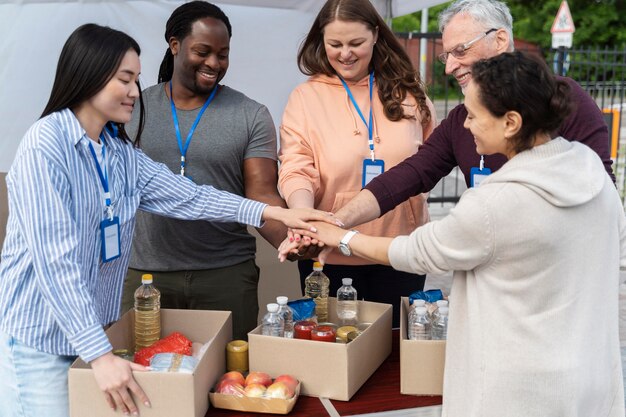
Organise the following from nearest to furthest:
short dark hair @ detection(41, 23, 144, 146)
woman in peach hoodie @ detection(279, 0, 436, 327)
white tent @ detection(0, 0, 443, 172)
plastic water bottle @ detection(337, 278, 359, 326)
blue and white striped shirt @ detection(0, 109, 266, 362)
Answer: blue and white striped shirt @ detection(0, 109, 266, 362), short dark hair @ detection(41, 23, 144, 146), plastic water bottle @ detection(337, 278, 359, 326), woman in peach hoodie @ detection(279, 0, 436, 327), white tent @ detection(0, 0, 443, 172)

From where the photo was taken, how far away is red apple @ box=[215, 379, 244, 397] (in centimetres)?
191

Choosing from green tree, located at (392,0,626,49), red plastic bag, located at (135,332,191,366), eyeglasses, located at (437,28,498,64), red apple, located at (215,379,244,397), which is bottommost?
red apple, located at (215,379,244,397)

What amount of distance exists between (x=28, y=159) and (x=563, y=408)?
51.8 inches

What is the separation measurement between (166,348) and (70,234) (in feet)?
1.53

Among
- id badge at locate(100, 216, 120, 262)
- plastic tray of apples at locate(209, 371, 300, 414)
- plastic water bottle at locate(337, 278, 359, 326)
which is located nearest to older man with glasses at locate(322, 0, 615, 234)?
plastic water bottle at locate(337, 278, 359, 326)

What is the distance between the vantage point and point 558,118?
159 centimetres

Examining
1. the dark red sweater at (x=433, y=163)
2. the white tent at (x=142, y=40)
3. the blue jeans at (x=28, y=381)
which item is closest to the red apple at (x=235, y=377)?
the blue jeans at (x=28, y=381)

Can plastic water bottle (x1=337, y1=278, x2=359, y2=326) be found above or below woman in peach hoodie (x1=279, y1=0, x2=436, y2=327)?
below

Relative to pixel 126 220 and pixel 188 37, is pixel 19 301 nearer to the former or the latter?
pixel 126 220

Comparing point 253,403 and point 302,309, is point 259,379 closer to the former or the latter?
point 253,403

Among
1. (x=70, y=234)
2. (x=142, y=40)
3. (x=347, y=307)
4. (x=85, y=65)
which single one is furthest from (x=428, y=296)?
(x=142, y=40)

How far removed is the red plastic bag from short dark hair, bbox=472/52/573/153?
104 cm

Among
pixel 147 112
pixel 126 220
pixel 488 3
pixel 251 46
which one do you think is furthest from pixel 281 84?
pixel 126 220

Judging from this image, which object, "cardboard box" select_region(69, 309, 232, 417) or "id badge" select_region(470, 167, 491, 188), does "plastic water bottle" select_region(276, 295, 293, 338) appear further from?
"id badge" select_region(470, 167, 491, 188)
